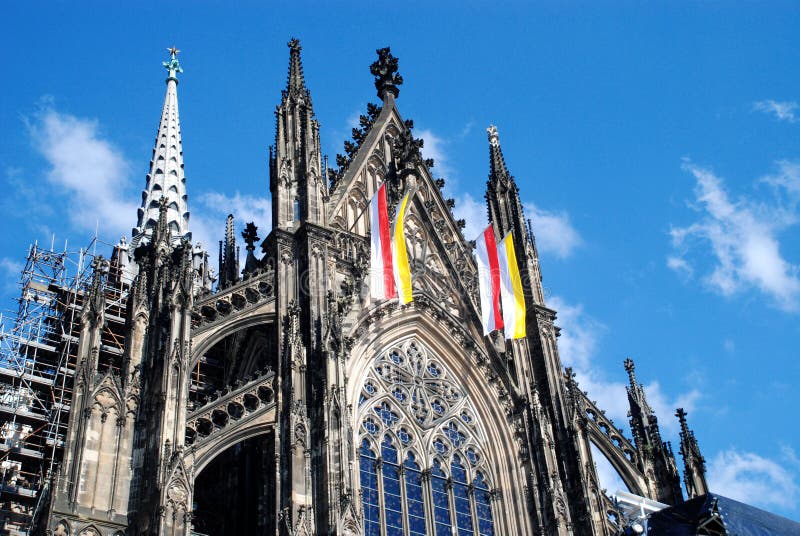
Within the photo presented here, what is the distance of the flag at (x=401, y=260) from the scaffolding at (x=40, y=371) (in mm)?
8604

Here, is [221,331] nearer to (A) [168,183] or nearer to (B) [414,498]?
(B) [414,498]

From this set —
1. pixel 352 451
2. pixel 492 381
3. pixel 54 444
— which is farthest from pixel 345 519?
pixel 54 444

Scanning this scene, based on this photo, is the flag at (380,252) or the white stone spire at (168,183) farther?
the white stone spire at (168,183)

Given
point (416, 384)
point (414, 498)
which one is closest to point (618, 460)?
point (416, 384)

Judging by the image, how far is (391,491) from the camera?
95.3 ft

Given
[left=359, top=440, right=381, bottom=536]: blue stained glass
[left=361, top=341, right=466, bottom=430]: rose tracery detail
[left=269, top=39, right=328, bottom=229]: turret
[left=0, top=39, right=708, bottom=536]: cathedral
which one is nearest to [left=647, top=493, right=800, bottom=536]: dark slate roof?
[left=0, top=39, right=708, bottom=536]: cathedral

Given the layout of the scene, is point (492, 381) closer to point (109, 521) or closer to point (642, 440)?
point (642, 440)

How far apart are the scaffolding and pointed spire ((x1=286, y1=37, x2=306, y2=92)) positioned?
27.4ft

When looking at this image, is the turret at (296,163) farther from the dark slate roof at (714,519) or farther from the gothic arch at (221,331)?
the dark slate roof at (714,519)

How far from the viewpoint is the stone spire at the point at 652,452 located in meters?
33.2

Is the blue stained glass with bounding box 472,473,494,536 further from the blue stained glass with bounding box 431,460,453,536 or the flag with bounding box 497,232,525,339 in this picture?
the flag with bounding box 497,232,525,339

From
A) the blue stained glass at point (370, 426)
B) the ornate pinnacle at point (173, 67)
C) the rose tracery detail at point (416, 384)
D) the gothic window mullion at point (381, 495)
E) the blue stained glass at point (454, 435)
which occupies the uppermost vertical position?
the ornate pinnacle at point (173, 67)

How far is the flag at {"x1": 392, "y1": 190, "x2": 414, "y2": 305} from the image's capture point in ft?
105

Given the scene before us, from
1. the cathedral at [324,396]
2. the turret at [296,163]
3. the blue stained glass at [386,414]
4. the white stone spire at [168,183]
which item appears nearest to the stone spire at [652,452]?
the cathedral at [324,396]
